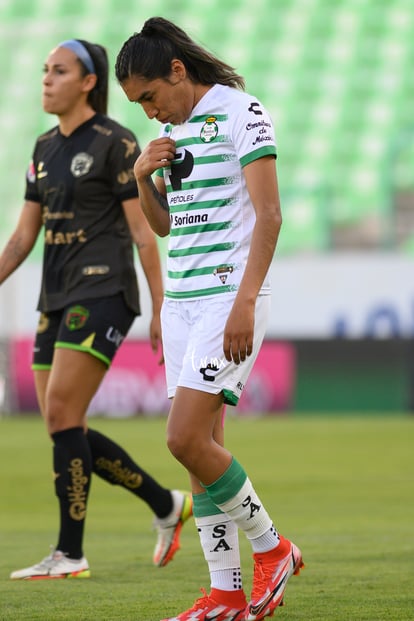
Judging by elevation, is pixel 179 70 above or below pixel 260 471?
above

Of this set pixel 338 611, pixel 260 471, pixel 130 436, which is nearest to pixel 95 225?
pixel 338 611

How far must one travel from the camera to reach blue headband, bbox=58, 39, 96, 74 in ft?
19.2

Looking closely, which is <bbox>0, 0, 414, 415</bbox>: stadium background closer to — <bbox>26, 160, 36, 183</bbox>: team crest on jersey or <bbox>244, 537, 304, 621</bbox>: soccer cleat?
<bbox>26, 160, 36, 183</bbox>: team crest on jersey

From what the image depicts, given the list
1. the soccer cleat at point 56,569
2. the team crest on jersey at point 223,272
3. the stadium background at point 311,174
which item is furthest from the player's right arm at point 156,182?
the stadium background at point 311,174

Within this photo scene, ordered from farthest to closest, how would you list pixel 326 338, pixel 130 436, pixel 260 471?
pixel 326 338 → pixel 130 436 → pixel 260 471

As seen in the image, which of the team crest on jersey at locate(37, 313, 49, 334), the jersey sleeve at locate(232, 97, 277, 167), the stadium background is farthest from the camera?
the stadium background

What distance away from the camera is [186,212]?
4.19 m

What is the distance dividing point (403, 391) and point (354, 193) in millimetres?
3885

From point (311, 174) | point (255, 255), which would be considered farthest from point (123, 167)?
point (311, 174)

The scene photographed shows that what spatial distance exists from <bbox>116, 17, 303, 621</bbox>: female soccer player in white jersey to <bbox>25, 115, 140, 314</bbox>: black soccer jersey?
1.42 meters

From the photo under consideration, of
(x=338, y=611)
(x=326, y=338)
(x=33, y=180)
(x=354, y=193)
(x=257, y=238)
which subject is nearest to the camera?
(x=257, y=238)

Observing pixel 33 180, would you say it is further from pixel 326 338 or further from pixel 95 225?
pixel 326 338

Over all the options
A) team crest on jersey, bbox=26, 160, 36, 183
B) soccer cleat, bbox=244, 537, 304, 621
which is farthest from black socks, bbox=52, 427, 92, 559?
soccer cleat, bbox=244, 537, 304, 621

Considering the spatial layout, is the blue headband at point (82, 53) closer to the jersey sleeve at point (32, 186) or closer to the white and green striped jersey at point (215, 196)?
the jersey sleeve at point (32, 186)
